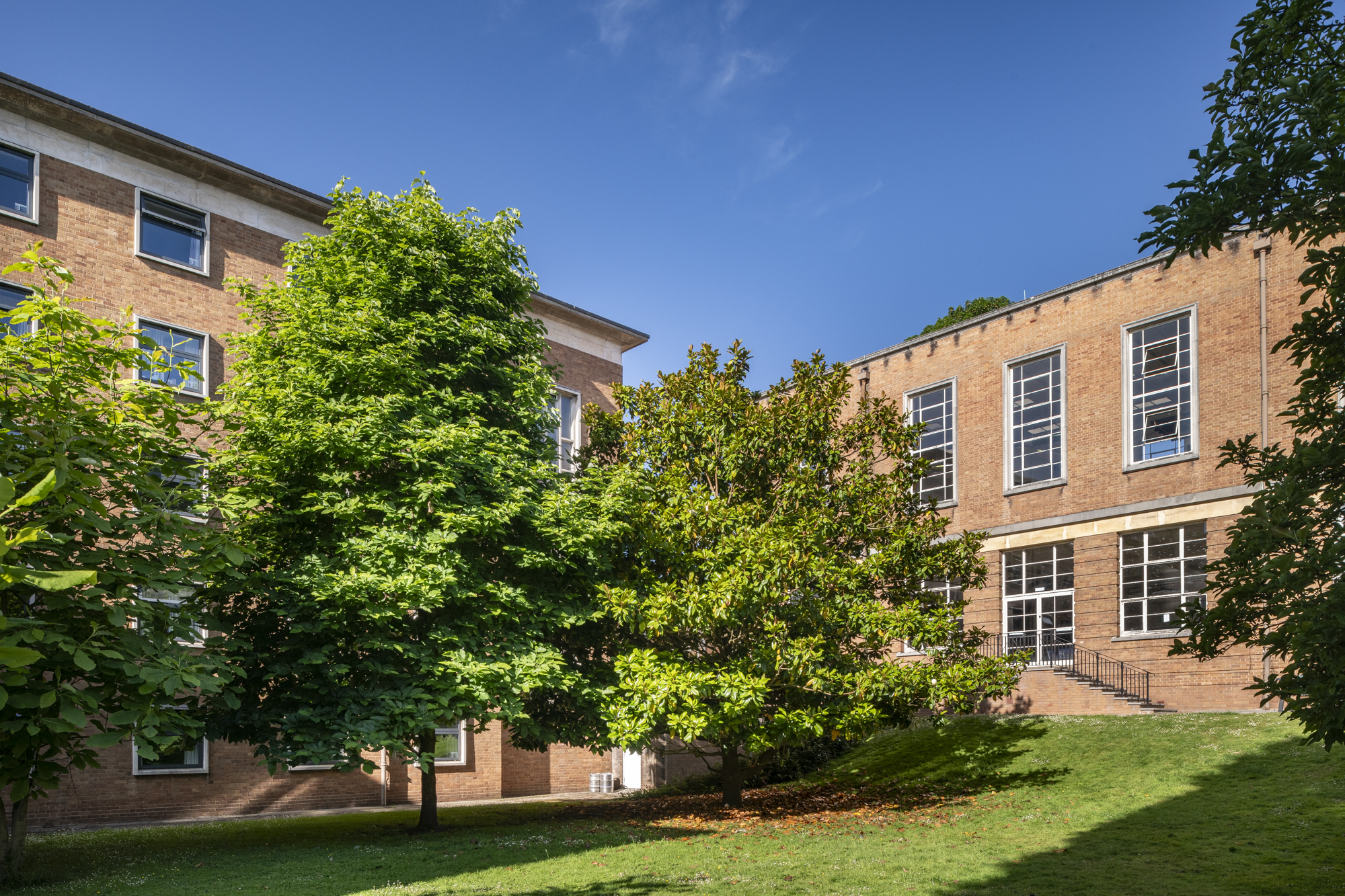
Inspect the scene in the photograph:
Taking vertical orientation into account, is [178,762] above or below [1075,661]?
below

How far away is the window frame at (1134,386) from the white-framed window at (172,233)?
80.9ft

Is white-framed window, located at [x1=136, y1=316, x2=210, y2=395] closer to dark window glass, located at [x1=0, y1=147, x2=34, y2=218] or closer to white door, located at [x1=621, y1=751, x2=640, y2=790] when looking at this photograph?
dark window glass, located at [x1=0, y1=147, x2=34, y2=218]

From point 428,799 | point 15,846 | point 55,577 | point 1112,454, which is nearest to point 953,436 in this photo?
point 1112,454

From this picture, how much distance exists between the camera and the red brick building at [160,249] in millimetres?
21422

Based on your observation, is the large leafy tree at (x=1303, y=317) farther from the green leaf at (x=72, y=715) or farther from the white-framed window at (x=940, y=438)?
the white-framed window at (x=940, y=438)

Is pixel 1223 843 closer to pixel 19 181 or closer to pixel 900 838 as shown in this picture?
pixel 900 838

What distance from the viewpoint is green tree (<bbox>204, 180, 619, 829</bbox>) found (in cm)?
1534

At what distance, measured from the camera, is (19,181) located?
2164 cm

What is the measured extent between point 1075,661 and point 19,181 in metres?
29.2

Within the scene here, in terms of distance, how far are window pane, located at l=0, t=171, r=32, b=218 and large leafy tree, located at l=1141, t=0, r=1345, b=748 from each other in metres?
22.5

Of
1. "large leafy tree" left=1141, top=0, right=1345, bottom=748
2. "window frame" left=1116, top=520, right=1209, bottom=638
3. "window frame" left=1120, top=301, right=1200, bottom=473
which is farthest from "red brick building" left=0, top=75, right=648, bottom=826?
"window frame" left=1116, top=520, right=1209, bottom=638

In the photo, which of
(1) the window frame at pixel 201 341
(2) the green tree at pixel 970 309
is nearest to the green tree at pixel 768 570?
(1) the window frame at pixel 201 341

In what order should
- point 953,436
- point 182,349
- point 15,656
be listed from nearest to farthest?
point 15,656
point 182,349
point 953,436

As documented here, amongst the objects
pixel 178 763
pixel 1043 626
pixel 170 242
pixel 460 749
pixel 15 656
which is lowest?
pixel 460 749
